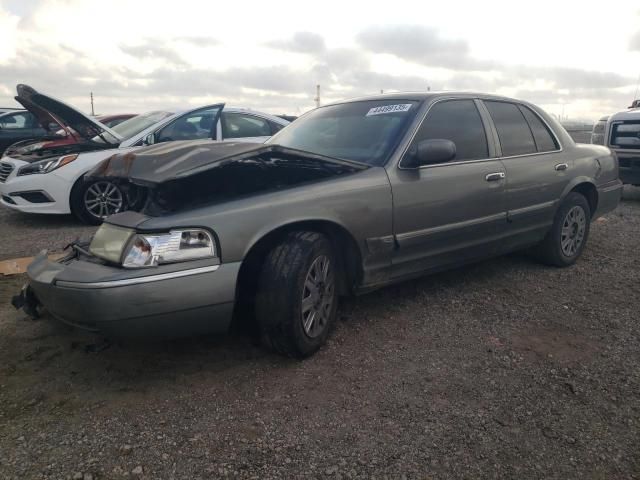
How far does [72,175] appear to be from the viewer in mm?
5969

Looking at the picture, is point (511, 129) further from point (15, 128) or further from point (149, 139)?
point (15, 128)

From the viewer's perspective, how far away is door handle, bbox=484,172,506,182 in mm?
3701

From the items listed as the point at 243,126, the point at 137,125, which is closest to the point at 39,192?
the point at 137,125

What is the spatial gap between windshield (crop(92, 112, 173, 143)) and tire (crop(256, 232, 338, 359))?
4.55 meters

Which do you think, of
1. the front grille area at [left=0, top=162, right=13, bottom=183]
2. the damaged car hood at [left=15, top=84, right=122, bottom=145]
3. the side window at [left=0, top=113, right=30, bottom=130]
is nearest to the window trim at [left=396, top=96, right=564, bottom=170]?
the damaged car hood at [left=15, top=84, right=122, bottom=145]

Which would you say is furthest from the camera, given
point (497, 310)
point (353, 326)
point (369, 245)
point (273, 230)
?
point (497, 310)

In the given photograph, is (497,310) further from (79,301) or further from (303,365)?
(79,301)

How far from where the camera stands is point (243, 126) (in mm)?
7207

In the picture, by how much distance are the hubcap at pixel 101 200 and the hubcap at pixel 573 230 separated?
4811mm

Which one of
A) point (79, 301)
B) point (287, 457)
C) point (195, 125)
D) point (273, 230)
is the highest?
point (195, 125)

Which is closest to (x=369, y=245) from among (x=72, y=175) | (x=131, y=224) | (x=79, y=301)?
(x=131, y=224)

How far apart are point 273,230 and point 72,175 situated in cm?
431

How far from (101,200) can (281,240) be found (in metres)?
4.18

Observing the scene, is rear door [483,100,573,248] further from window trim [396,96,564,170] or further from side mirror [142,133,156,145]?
side mirror [142,133,156,145]
